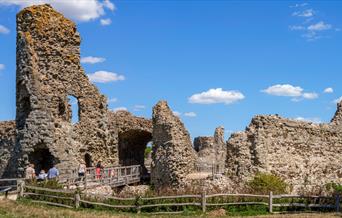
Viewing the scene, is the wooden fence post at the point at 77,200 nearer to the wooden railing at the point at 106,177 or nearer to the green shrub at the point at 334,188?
the wooden railing at the point at 106,177

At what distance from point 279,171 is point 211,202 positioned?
7.14 meters

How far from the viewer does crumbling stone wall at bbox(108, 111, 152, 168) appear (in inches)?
1565

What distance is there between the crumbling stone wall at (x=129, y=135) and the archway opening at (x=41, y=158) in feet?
19.6

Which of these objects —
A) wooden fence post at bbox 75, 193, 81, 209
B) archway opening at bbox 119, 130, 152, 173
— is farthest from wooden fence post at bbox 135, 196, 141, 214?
archway opening at bbox 119, 130, 152, 173

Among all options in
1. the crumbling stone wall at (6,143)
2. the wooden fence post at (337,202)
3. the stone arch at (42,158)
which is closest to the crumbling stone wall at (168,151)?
the stone arch at (42,158)

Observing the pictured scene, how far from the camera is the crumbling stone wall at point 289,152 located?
28.8 meters

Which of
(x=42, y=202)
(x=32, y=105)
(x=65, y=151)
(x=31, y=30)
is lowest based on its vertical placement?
(x=42, y=202)

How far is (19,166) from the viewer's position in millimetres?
32500

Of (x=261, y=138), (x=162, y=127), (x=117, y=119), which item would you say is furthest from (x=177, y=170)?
(x=117, y=119)

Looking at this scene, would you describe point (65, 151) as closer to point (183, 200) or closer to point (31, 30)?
point (31, 30)

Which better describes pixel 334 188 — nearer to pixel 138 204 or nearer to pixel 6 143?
pixel 138 204

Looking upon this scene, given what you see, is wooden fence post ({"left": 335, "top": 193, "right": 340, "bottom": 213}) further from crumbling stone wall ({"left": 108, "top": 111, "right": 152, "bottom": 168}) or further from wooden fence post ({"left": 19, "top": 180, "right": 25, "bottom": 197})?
crumbling stone wall ({"left": 108, "top": 111, "right": 152, "bottom": 168})

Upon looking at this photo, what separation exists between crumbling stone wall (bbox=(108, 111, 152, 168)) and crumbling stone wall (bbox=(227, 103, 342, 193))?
1208 centimetres

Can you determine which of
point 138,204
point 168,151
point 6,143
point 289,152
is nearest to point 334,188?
point 289,152
